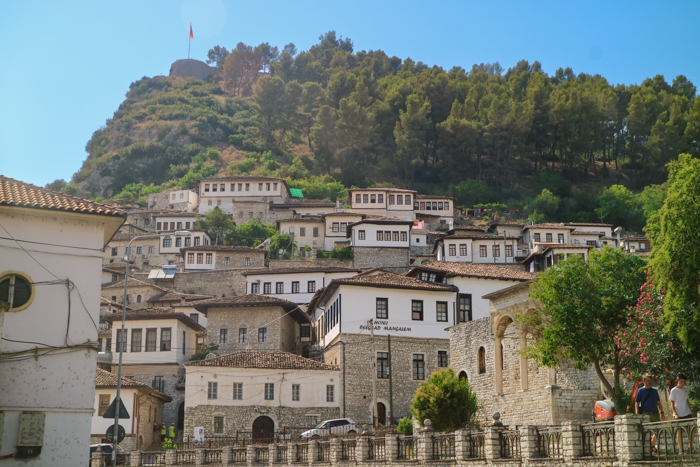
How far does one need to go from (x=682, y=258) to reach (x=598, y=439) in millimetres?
4569

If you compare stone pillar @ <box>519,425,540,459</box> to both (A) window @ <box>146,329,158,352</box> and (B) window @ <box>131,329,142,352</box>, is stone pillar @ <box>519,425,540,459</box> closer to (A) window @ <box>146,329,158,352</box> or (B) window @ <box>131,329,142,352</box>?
(A) window @ <box>146,329,158,352</box>

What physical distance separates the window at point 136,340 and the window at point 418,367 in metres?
17.2

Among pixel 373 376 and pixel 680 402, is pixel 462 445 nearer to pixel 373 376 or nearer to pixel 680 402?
pixel 680 402

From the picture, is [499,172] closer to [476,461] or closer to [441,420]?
[441,420]

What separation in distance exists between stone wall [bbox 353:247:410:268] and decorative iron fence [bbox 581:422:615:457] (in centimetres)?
4701

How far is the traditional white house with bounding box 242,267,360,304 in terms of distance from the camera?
54.0 metres

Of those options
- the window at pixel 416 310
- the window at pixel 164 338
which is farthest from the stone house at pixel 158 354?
the window at pixel 416 310

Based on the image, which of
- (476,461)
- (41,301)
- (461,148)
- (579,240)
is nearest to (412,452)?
(476,461)

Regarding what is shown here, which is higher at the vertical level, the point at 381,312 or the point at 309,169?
the point at 309,169

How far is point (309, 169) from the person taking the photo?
4129 inches

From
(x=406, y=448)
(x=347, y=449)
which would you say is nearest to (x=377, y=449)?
(x=406, y=448)

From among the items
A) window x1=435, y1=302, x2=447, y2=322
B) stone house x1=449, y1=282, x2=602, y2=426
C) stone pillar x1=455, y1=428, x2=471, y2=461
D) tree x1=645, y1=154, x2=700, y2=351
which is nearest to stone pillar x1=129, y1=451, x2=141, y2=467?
stone house x1=449, y1=282, x2=602, y2=426

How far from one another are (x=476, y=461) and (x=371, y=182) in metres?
80.8

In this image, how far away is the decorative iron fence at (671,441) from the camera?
41.1 ft
